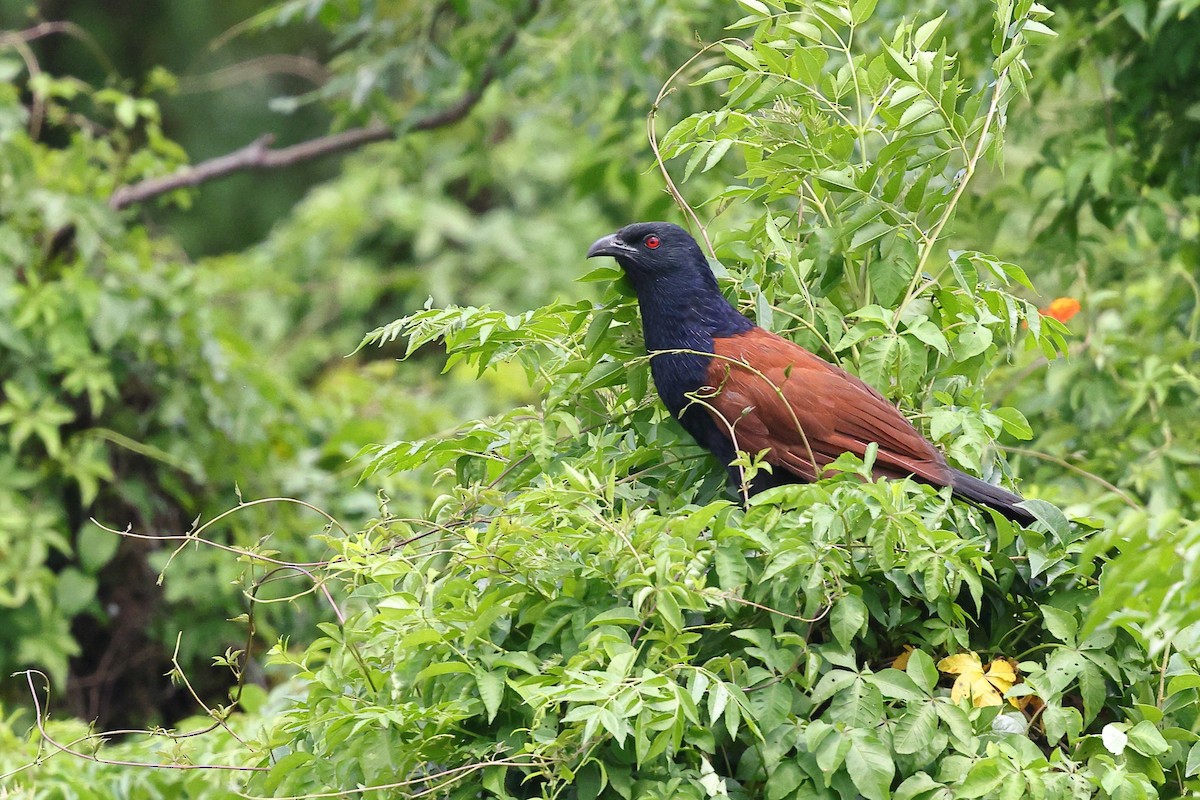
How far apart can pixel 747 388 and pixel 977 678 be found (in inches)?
33.6

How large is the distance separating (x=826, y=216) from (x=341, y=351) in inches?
256

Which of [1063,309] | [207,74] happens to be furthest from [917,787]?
[207,74]

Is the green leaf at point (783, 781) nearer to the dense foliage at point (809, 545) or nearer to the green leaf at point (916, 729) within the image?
the dense foliage at point (809, 545)

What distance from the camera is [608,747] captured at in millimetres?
1993

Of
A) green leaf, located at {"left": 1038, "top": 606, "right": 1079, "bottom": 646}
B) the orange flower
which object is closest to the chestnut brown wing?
green leaf, located at {"left": 1038, "top": 606, "right": 1079, "bottom": 646}

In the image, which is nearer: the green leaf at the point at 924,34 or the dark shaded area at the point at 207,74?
the green leaf at the point at 924,34

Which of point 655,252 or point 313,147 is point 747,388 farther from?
point 313,147

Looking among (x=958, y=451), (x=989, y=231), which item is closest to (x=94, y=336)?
(x=989, y=231)

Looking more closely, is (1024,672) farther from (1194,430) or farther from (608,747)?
(1194,430)

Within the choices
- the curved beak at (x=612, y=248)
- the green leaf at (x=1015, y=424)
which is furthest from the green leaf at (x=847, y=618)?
the curved beak at (x=612, y=248)

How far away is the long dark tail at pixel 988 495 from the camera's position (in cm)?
235

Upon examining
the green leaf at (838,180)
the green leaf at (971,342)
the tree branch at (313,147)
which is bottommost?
the tree branch at (313,147)

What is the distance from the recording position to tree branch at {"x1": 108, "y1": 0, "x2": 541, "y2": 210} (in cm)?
538

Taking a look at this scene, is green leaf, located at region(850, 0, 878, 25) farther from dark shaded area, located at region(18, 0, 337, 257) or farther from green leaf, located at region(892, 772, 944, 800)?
dark shaded area, located at region(18, 0, 337, 257)
